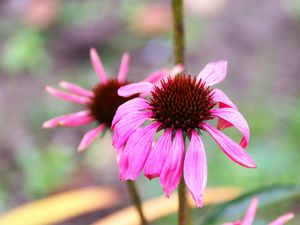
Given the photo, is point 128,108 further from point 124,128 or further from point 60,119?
point 60,119

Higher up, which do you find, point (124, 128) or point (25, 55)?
point (25, 55)

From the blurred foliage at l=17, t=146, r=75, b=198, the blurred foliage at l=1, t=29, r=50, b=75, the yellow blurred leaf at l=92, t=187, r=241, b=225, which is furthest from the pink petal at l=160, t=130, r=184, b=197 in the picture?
the blurred foliage at l=1, t=29, r=50, b=75

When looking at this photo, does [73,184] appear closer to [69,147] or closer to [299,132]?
[69,147]

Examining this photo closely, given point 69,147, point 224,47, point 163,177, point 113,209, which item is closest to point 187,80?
point 163,177

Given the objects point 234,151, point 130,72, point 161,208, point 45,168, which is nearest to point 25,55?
point 130,72

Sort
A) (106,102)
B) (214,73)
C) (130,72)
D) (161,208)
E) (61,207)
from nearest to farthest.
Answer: (214,73) → (106,102) → (161,208) → (61,207) → (130,72)
